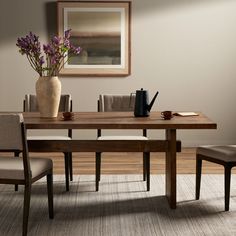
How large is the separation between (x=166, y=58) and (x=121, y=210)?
3263mm

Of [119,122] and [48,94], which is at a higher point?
[48,94]

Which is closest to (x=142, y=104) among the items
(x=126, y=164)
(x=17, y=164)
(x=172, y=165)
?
(x=172, y=165)

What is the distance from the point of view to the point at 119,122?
3.52 meters

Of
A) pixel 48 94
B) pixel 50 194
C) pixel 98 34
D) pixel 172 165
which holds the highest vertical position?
pixel 98 34

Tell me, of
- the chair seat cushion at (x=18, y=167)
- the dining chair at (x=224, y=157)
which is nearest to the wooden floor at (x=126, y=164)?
the dining chair at (x=224, y=157)

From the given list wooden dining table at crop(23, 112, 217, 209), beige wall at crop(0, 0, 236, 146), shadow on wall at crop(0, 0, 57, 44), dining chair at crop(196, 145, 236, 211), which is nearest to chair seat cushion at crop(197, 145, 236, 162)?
dining chair at crop(196, 145, 236, 211)

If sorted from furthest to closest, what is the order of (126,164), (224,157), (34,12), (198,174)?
(34,12), (126,164), (198,174), (224,157)

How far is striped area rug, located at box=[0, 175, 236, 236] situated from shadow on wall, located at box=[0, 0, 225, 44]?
253cm

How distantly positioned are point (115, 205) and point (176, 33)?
3297 mm

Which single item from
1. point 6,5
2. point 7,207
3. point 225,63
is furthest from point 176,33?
point 7,207

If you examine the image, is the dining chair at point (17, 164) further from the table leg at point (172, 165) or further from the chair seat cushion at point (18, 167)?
the table leg at point (172, 165)

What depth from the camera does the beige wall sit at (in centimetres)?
646

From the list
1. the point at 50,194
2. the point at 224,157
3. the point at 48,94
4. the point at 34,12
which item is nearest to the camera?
the point at 50,194

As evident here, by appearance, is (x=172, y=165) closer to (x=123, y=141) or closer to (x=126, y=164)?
(x=123, y=141)
